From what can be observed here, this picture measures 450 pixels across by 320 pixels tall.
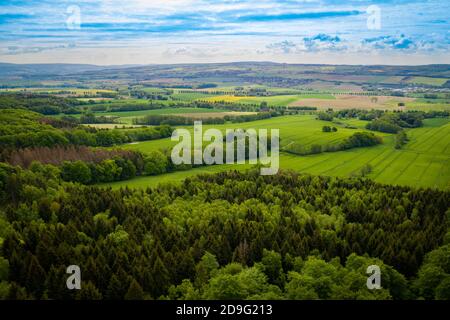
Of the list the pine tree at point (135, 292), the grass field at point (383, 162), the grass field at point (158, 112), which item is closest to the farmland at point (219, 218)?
the pine tree at point (135, 292)

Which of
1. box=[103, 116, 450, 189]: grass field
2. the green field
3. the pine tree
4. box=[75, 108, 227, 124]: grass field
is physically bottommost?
box=[103, 116, 450, 189]: grass field

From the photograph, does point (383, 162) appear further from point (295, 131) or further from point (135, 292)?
point (135, 292)

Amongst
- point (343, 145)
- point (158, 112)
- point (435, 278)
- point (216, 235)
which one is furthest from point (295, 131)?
point (435, 278)

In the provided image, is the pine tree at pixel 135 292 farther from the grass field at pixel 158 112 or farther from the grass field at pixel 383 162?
the grass field at pixel 158 112

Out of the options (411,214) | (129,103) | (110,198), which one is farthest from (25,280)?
(129,103)

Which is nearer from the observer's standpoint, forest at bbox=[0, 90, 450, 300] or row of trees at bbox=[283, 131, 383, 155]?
forest at bbox=[0, 90, 450, 300]

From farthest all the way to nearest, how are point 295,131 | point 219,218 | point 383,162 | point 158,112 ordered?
point 158,112, point 295,131, point 383,162, point 219,218

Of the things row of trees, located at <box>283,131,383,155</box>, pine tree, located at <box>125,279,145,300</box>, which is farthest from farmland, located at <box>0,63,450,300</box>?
row of trees, located at <box>283,131,383,155</box>

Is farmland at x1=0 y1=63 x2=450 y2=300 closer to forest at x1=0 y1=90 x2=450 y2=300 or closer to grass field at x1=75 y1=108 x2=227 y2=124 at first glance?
forest at x1=0 y1=90 x2=450 y2=300

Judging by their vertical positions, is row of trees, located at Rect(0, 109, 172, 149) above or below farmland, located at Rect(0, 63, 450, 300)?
above
